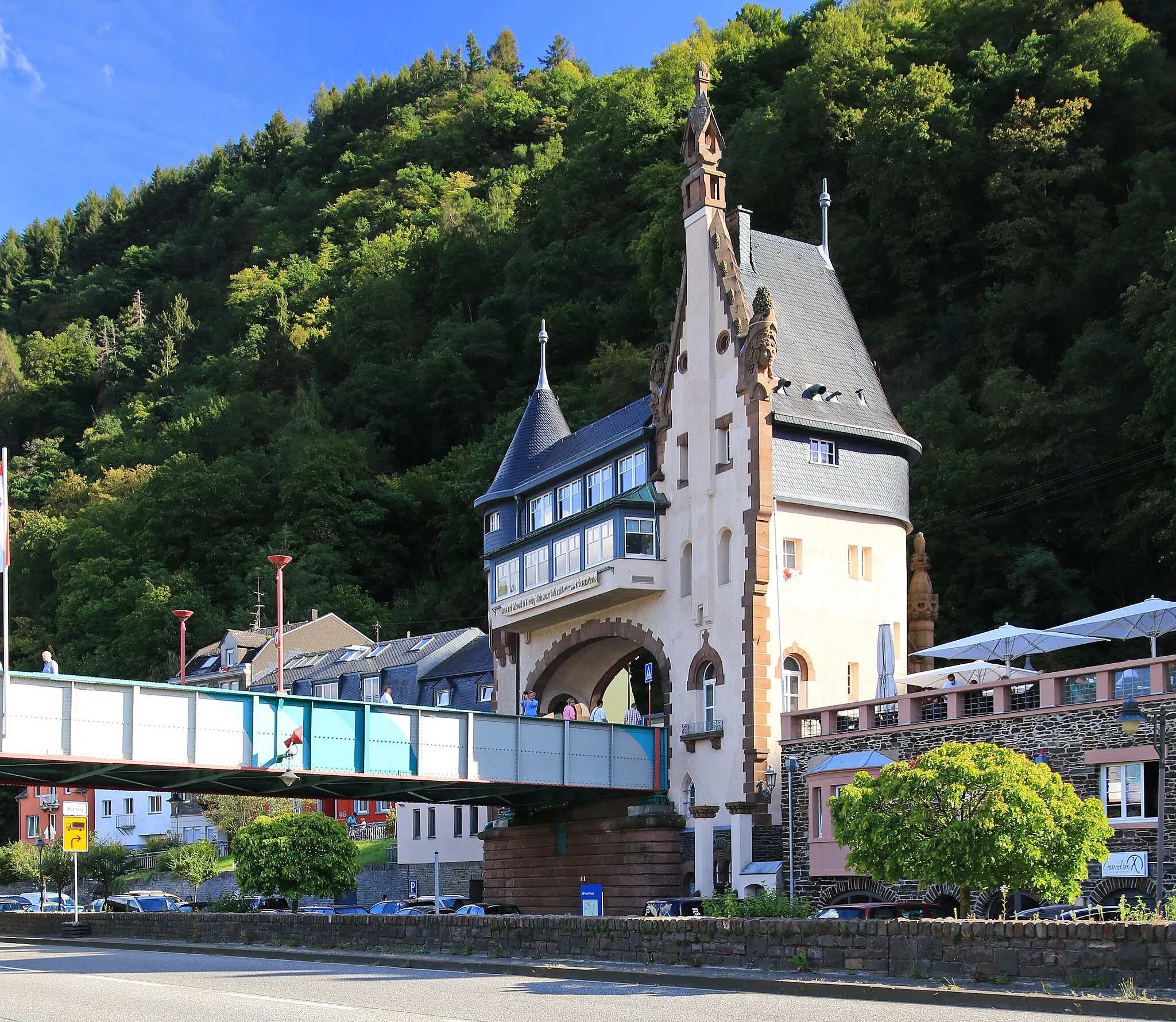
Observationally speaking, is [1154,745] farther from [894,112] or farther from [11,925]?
[894,112]

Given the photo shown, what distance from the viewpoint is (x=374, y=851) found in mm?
74125

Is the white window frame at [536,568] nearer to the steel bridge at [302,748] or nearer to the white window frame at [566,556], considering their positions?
the white window frame at [566,556]

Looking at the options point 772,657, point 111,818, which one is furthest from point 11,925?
point 111,818

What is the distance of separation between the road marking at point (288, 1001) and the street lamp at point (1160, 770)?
13.7 meters

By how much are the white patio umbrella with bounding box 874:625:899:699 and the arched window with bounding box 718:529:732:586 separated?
538cm

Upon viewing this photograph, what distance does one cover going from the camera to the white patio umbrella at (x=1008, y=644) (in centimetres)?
3700

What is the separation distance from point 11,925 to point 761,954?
3167 centimetres

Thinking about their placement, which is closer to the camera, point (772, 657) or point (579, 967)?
point (579, 967)

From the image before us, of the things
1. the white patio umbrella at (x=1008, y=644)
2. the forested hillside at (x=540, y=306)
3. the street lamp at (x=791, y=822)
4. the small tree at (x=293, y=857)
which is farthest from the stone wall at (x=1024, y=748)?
the forested hillside at (x=540, y=306)

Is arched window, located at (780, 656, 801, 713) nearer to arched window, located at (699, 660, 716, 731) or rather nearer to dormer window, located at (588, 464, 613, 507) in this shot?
arched window, located at (699, 660, 716, 731)

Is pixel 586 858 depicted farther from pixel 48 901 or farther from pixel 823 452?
pixel 48 901

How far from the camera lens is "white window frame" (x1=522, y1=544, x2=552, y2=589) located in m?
50.2

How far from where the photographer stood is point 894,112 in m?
72.0

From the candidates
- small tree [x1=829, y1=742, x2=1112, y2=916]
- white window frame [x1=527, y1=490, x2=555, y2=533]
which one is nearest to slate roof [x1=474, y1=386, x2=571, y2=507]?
white window frame [x1=527, y1=490, x2=555, y2=533]
